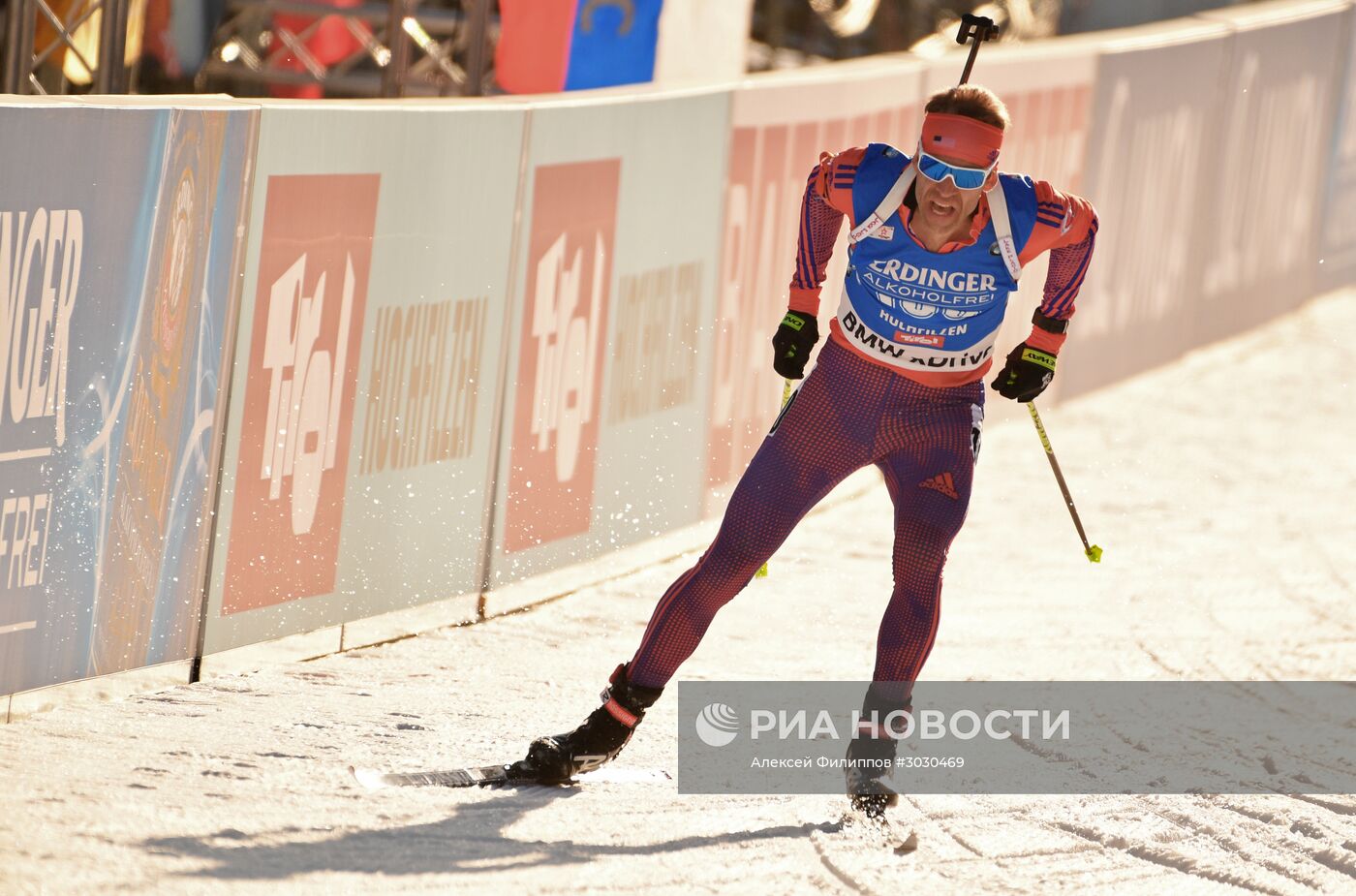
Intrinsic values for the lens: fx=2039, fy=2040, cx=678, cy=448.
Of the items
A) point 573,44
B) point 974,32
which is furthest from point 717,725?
point 573,44

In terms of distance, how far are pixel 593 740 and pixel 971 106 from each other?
6.52 ft

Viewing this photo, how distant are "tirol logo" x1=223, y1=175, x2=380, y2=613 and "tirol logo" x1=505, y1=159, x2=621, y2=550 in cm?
96

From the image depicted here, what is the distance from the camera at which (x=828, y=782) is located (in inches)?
233

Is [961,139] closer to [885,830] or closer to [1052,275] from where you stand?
[1052,275]

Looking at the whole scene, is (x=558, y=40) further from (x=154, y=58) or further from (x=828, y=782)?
(x=828, y=782)

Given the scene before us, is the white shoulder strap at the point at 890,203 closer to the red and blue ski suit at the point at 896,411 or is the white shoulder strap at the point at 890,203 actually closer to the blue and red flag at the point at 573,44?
the red and blue ski suit at the point at 896,411

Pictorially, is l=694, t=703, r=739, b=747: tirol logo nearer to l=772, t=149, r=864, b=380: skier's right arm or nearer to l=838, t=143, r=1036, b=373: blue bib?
l=772, t=149, r=864, b=380: skier's right arm

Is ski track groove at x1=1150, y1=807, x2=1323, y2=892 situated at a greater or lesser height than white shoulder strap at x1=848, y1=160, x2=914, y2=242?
lesser

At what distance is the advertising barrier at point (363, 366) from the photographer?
6.34m

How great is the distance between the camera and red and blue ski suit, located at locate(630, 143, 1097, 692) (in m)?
5.47

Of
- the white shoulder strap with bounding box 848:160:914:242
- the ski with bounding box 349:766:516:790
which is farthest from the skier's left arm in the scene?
the ski with bounding box 349:766:516:790

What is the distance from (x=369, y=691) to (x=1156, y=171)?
26.5 feet

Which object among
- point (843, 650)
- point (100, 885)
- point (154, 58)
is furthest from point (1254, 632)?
point (154, 58)

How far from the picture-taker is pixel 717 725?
6387 millimetres
